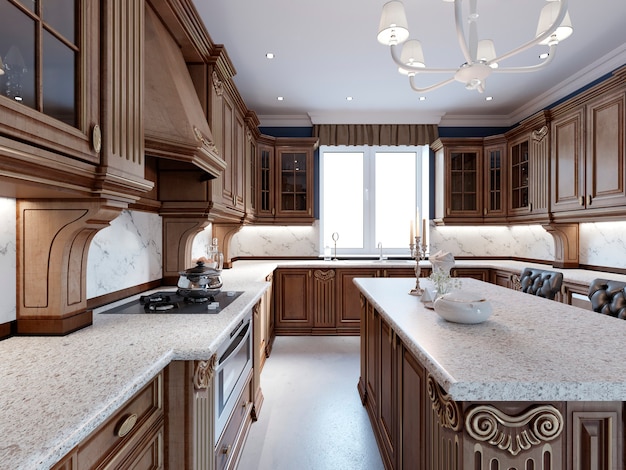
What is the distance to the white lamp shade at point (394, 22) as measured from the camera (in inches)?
68.1

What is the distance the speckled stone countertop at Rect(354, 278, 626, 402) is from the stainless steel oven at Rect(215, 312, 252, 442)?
766mm

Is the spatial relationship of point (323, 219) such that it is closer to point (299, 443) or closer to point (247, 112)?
point (247, 112)

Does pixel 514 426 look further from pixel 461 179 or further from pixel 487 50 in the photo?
pixel 461 179

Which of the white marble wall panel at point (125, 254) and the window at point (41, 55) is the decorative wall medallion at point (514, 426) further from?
the white marble wall panel at point (125, 254)

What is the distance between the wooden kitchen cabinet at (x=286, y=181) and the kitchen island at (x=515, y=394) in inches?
131

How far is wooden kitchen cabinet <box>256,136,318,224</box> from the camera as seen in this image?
4621mm

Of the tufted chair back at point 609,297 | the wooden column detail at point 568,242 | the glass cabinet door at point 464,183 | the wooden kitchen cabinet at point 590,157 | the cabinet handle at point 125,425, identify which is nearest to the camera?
the cabinet handle at point 125,425

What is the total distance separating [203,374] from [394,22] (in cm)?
182

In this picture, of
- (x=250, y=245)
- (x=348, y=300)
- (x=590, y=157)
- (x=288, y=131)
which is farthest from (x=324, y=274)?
(x=590, y=157)

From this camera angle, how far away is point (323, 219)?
16.8 ft

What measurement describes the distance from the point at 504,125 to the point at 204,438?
17.7ft

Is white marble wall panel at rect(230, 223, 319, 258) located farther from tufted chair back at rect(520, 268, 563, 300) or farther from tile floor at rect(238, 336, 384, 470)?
tufted chair back at rect(520, 268, 563, 300)

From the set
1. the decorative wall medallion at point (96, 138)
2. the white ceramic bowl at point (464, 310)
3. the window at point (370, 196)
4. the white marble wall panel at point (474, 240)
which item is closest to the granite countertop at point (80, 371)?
the decorative wall medallion at point (96, 138)

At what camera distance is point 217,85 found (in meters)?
2.59
